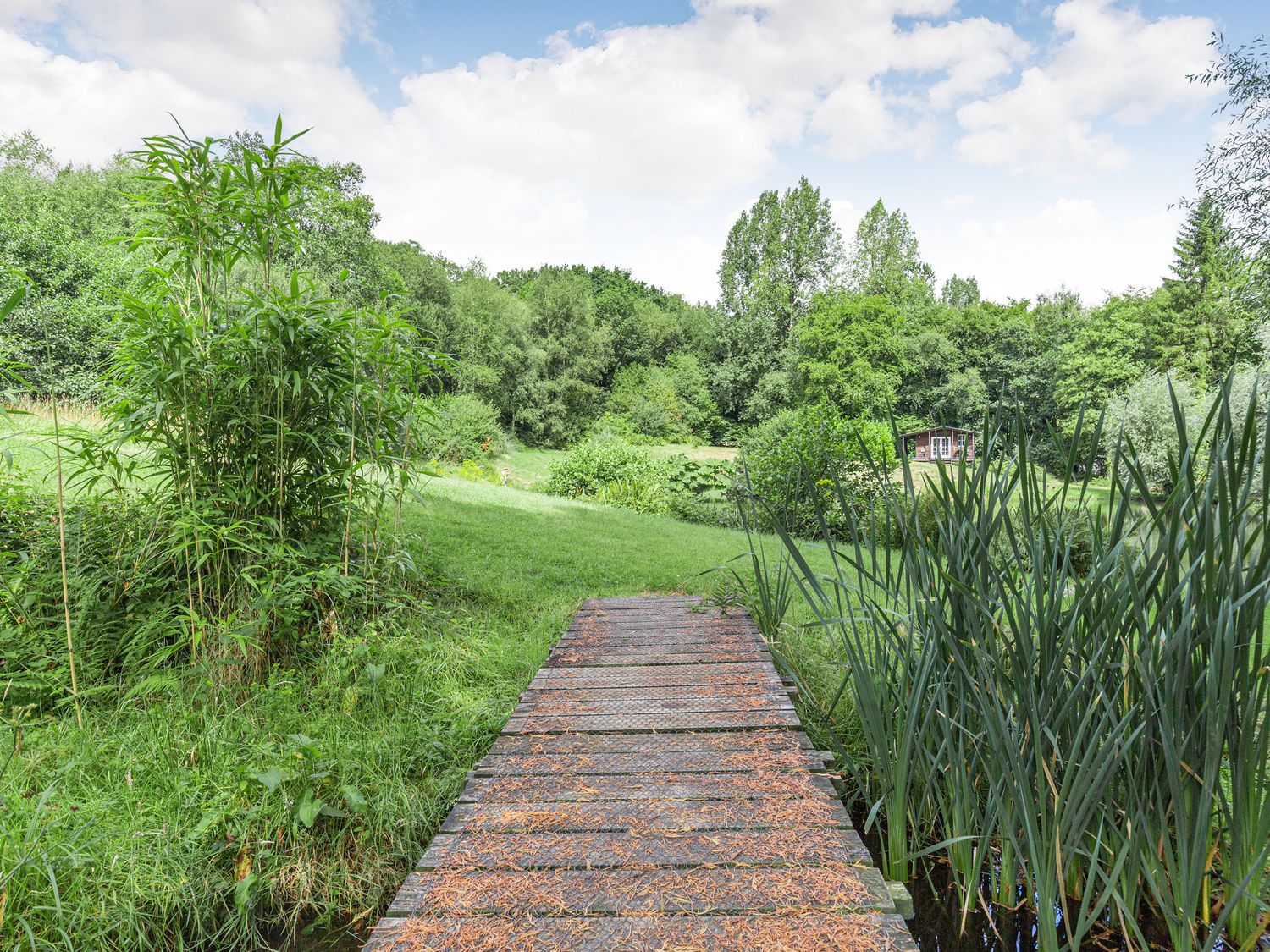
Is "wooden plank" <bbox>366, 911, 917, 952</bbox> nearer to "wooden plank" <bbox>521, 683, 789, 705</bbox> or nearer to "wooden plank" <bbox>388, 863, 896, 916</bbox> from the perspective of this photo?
"wooden plank" <bbox>388, 863, 896, 916</bbox>

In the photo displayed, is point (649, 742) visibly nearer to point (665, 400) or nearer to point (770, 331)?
point (665, 400)

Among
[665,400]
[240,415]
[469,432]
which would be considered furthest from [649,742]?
[665,400]

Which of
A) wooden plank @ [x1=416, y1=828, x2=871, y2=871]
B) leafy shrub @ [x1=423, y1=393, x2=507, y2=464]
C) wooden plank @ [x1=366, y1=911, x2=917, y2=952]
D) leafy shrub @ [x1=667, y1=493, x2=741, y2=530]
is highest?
leafy shrub @ [x1=423, y1=393, x2=507, y2=464]

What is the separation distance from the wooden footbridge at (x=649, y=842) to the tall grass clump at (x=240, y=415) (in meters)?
1.25

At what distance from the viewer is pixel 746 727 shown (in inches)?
78.4

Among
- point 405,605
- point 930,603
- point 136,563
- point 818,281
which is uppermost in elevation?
point 818,281

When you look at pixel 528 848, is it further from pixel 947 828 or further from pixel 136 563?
pixel 136 563

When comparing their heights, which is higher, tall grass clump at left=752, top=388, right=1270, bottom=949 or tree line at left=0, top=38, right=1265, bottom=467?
tree line at left=0, top=38, right=1265, bottom=467

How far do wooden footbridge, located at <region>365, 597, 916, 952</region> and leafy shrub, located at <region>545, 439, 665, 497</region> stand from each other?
9.09 metres

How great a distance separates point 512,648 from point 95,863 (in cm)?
174

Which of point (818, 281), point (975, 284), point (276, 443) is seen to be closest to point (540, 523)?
point (276, 443)

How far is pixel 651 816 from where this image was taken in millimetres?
1503

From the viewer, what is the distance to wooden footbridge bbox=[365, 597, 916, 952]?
1121mm

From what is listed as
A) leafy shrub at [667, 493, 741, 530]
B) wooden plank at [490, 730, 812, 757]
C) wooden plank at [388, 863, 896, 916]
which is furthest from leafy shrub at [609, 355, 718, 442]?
wooden plank at [388, 863, 896, 916]
